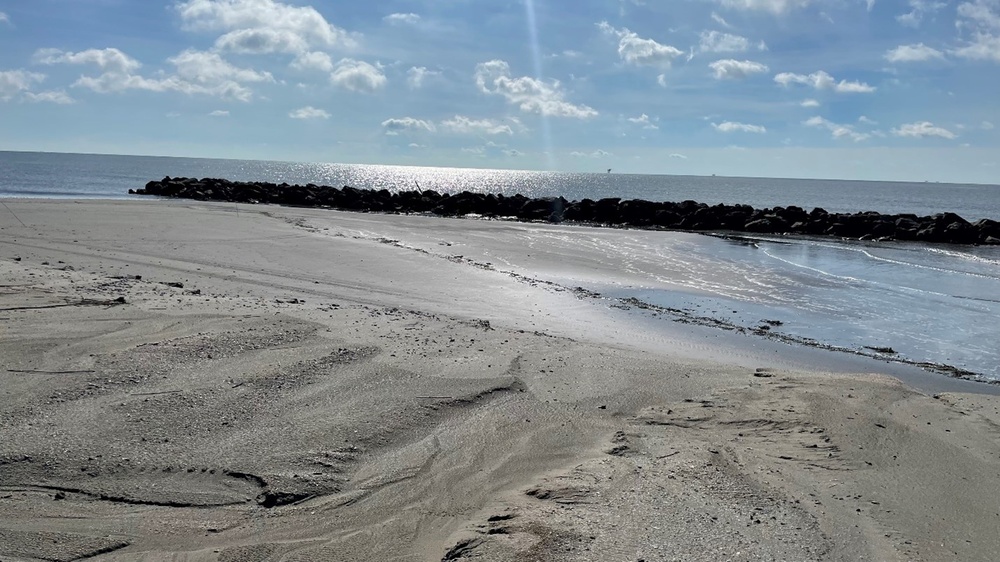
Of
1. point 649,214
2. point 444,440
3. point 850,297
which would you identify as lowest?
point 444,440

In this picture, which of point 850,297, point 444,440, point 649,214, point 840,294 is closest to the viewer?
point 444,440

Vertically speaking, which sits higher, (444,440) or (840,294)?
(840,294)

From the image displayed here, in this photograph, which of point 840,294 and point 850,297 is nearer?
point 850,297

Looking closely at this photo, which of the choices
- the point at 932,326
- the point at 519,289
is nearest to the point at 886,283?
the point at 932,326

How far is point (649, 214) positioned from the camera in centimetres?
3203

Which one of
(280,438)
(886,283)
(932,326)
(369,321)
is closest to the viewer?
(280,438)

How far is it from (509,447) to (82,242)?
448 inches

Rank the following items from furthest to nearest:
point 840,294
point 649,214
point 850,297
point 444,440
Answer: point 649,214
point 840,294
point 850,297
point 444,440

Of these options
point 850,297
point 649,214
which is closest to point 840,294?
point 850,297

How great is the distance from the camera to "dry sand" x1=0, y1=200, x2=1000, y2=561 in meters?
3.40

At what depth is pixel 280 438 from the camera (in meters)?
4.32

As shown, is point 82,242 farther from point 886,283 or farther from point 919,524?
point 886,283

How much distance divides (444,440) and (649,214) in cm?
2860

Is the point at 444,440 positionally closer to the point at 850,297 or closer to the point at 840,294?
the point at 850,297
